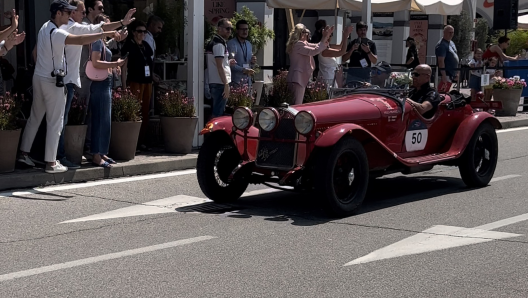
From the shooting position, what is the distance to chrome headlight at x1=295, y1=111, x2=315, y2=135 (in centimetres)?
819

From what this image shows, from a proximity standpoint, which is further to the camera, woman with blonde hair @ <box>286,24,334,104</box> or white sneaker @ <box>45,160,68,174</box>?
woman with blonde hair @ <box>286,24,334,104</box>

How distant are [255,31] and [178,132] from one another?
4.74 m

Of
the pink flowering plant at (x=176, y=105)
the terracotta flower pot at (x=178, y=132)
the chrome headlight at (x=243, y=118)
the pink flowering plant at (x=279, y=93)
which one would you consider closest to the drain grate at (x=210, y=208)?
the chrome headlight at (x=243, y=118)

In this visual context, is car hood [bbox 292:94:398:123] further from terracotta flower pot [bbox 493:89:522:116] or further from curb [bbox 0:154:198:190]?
terracotta flower pot [bbox 493:89:522:116]

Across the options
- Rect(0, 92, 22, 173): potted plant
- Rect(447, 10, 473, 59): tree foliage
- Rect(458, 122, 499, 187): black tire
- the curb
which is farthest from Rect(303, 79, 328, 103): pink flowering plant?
Rect(447, 10, 473, 59): tree foliage

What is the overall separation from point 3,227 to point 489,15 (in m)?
30.6

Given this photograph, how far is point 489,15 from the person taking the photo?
116ft

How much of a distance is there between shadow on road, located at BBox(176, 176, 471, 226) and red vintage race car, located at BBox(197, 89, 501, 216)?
0.70 ft

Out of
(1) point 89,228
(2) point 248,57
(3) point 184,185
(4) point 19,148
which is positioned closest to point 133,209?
(1) point 89,228

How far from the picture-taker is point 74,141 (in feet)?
34.8

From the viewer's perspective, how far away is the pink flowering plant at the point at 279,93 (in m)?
14.3

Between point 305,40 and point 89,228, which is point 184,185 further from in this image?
point 305,40

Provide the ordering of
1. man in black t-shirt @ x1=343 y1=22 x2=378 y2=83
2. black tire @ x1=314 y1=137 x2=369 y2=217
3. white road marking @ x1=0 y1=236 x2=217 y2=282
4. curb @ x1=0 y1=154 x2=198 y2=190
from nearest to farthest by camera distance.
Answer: white road marking @ x1=0 y1=236 x2=217 y2=282, black tire @ x1=314 y1=137 x2=369 y2=217, curb @ x1=0 y1=154 x2=198 y2=190, man in black t-shirt @ x1=343 y1=22 x2=378 y2=83

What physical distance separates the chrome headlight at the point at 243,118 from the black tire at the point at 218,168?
10.0 inches
